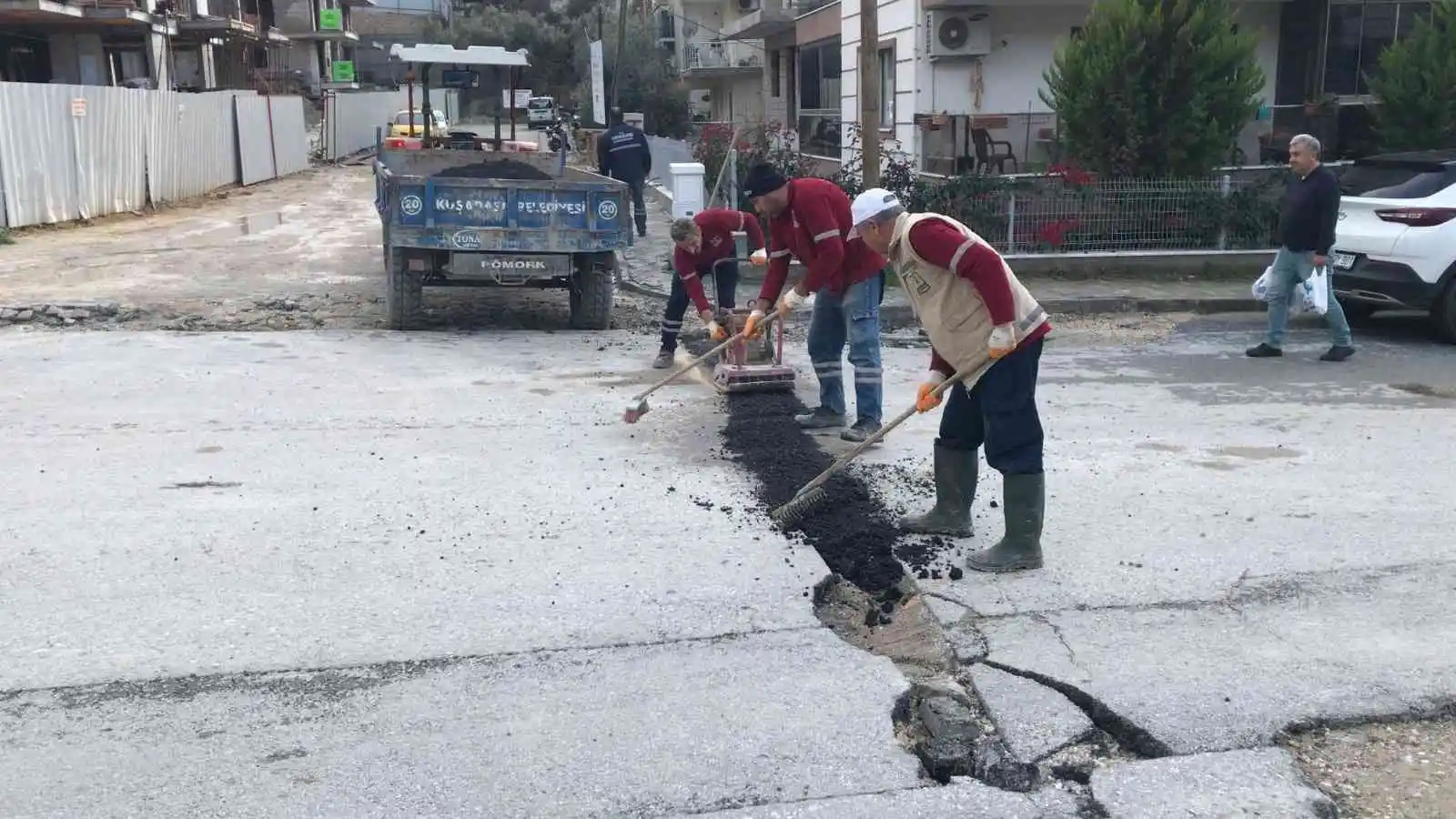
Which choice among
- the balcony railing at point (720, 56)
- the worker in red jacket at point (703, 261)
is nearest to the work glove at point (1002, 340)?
the worker in red jacket at point (703, 261)

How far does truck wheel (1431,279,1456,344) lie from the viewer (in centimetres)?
1030

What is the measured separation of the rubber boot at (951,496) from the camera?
18.3 feet

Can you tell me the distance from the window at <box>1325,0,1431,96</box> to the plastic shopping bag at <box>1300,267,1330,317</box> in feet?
32.8

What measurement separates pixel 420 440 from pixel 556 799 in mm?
4165

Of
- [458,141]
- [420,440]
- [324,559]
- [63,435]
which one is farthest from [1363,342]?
[458,141]

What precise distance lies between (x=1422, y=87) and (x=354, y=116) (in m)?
34.6

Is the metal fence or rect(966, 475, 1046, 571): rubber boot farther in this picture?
the metal fence

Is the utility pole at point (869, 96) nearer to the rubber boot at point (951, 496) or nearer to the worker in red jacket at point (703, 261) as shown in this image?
the worker in red jacket at point (703, 261)

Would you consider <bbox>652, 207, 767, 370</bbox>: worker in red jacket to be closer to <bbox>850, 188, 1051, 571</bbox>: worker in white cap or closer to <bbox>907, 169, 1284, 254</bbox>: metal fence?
<bbox>850, 188, 1051, 571</bbox>: worker in white cap

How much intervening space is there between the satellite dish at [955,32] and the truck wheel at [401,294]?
9.81 metres

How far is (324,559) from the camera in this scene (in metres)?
5.34

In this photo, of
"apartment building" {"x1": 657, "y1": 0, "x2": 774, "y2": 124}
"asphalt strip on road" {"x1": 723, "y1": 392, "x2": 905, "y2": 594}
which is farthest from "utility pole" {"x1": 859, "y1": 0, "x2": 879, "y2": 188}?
"apartment building" {"x1": 657, "y1": 0, "x2": 774, "y2": 124}

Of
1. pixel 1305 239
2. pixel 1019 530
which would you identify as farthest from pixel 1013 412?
pixel 1305 239

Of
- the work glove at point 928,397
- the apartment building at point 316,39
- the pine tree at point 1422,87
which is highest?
the apartment building at point 316,39
